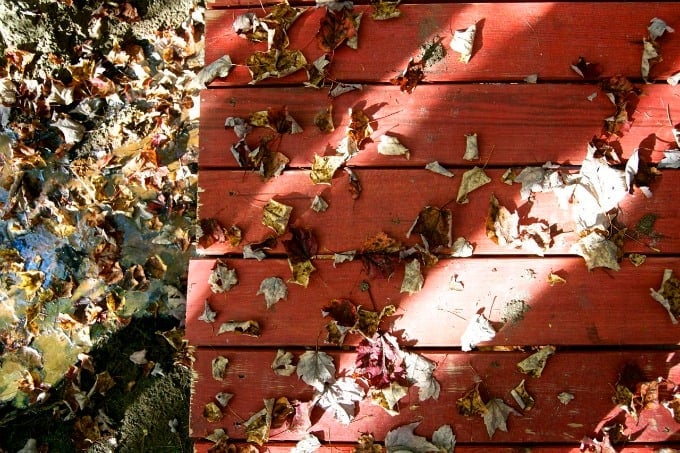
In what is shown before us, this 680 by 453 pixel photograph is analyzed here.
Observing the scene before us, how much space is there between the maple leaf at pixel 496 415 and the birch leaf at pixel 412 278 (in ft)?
1.63

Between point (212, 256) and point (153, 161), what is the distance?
0.82m

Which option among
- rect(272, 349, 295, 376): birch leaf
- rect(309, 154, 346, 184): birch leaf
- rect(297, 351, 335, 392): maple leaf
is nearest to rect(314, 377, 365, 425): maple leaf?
rect(297, 351, 335, 392): maple leaf

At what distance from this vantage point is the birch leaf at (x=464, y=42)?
80.3 inches

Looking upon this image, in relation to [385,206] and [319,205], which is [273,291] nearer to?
[319,205]

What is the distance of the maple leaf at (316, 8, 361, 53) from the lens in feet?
6.75

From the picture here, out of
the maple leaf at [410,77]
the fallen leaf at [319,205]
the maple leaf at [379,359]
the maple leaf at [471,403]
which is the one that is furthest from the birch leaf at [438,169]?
the maple leaf at [471,403]

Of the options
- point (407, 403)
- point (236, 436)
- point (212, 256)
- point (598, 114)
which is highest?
point (598, 114)

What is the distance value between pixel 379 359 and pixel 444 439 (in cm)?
37

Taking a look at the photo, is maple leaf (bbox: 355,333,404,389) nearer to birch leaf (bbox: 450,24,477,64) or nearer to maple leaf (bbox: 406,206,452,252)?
maple leaf (bbox: 406,206,452,252)

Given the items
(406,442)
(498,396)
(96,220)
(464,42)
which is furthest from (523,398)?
(96,220)

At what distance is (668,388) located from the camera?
77.3 inches

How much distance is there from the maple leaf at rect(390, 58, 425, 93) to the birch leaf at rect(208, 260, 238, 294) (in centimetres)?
96

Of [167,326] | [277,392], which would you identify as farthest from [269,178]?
[167,326]

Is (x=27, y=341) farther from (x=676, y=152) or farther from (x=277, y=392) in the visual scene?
(x=676, y=152)
